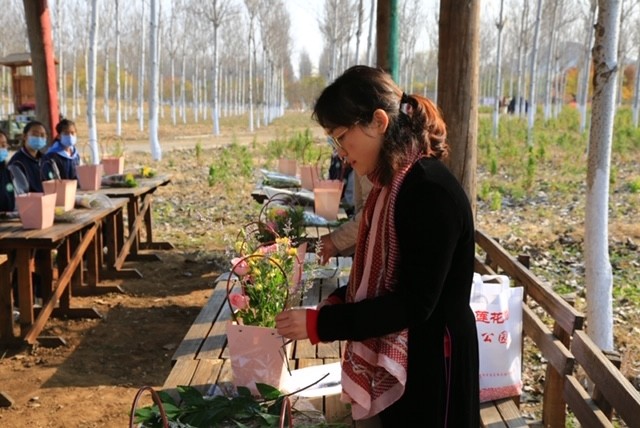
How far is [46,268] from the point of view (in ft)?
17.1

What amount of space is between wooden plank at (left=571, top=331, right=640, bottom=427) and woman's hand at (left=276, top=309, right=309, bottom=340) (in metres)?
0.84

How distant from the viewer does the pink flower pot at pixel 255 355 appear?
1.98m

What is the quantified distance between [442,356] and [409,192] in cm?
39

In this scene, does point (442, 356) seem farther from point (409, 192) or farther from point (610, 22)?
point (610, 22)

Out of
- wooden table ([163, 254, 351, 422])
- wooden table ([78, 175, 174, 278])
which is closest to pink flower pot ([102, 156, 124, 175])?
wooden table ([78, 175, 174, 278])

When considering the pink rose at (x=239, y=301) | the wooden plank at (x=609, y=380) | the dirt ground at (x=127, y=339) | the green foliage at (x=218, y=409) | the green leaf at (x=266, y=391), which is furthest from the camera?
the dirt ground at (x=127, y=339)

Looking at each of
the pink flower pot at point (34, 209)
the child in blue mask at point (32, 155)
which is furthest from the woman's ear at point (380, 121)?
the child in blue mask at point (32, 155)

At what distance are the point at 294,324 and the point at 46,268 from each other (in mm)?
4192

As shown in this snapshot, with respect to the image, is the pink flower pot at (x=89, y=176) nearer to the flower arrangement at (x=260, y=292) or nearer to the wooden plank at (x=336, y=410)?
the flower arrangement at (x=260, y=292)

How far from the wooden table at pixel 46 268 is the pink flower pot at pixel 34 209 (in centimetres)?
6

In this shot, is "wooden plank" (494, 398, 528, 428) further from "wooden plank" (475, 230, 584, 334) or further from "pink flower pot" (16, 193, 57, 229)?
"pink flower pot" (16, 193, 57, 229)

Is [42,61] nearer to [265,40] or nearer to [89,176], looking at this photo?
[89,176]

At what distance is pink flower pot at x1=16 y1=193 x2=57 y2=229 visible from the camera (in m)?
4.38

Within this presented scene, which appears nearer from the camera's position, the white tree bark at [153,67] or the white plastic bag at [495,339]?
the white plastic bag at [495,339]
